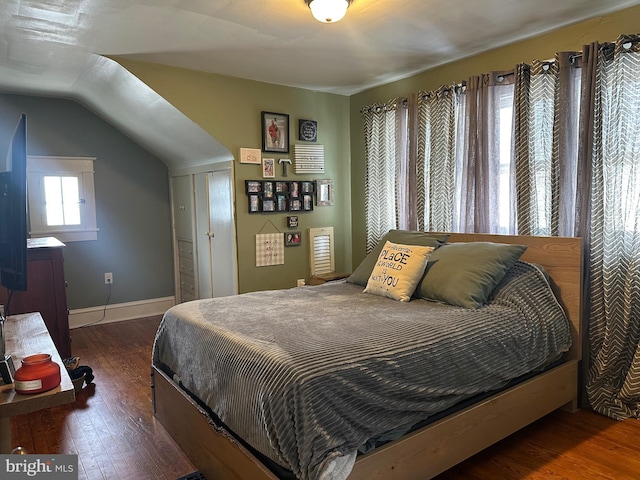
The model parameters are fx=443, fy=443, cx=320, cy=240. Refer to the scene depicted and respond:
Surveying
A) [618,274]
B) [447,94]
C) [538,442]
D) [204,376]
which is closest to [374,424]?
[204,376]

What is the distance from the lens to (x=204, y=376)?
1936mm

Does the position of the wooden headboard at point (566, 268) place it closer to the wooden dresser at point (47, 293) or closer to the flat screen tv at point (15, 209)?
the flat screen tv at point (15, 209)

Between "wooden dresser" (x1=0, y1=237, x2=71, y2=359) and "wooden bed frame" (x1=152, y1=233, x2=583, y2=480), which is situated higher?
"wooden dresser" (x1=0, y1=237, x2=71, y2=359)

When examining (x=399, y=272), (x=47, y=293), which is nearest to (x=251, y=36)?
(x=399, y=272)

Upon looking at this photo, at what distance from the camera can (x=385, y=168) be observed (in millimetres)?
3875

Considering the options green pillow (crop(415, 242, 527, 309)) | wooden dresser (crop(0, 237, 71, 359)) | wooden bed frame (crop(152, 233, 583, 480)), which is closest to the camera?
wooden bed frame (crop(152, 233, 583, 480))

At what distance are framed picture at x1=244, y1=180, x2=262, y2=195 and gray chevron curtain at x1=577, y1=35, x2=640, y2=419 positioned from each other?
239cm

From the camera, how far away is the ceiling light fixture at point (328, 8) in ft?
7.18

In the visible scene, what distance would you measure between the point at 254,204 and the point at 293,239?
20.2 inches

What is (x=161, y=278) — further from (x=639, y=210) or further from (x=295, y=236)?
(x=639, y=210)

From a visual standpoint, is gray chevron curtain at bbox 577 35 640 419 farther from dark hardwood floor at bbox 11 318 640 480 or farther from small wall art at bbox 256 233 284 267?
small wall art at bbox 256 233 284 267

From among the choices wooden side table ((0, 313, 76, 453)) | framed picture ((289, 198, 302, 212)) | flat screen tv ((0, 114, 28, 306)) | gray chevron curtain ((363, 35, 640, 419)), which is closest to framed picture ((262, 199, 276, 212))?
framed picture ((289, 198, 302, 212))

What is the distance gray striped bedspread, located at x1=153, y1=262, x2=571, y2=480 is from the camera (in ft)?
4.80

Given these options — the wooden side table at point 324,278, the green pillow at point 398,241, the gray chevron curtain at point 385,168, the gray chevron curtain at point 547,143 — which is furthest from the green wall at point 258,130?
the gray chevron curtain at point 547,143
